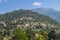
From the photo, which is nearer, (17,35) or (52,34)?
(17,35)

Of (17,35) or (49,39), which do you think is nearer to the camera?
(17,35)

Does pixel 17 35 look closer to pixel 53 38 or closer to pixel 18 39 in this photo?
pixel 18 39

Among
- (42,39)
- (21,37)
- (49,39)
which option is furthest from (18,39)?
(49,39)

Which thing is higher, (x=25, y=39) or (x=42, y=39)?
(x=25, y=39)

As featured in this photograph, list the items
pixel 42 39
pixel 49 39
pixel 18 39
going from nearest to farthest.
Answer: pixel 18 39
pixel 42 39
pixel 49 39

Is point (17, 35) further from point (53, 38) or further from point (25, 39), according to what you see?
point (53, 38)

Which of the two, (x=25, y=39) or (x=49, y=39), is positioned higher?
(x=25, y=39)

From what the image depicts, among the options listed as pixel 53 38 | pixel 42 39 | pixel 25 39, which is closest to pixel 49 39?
pixel 53 38

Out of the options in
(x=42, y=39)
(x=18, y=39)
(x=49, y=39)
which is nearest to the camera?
(x=18, y=39)

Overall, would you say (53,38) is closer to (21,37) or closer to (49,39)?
(49,39)
